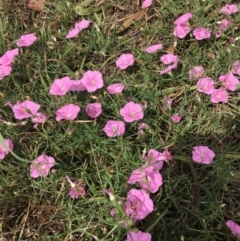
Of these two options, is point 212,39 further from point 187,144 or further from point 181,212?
point 181,212

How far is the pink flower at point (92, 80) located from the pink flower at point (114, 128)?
6.9 inches

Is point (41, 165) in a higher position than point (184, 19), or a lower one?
lower

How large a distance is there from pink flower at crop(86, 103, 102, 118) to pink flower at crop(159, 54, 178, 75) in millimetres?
336

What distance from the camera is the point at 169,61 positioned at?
6.22ft

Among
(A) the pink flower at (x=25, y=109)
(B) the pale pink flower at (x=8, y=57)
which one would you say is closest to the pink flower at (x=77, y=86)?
(A) the pink flower at (x=25, y=109)

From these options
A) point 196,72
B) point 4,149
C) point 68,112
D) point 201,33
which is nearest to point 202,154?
point 196,72

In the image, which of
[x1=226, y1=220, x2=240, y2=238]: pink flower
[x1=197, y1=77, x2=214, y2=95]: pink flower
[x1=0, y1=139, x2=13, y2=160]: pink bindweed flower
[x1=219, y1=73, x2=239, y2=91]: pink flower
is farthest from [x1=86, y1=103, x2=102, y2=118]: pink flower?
[x1=226, y1=220, x2=240, y2=238]: pink flower

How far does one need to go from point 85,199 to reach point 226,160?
0.56 m

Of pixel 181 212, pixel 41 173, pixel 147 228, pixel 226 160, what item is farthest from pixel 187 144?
pixel 41 173

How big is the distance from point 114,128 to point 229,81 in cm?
55

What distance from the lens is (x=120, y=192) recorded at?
1544 millimetres

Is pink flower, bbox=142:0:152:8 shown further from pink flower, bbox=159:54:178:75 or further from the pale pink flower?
the pale pink flower

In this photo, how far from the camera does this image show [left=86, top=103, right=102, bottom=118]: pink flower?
1.70 meters

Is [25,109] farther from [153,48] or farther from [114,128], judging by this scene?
[153,48]
